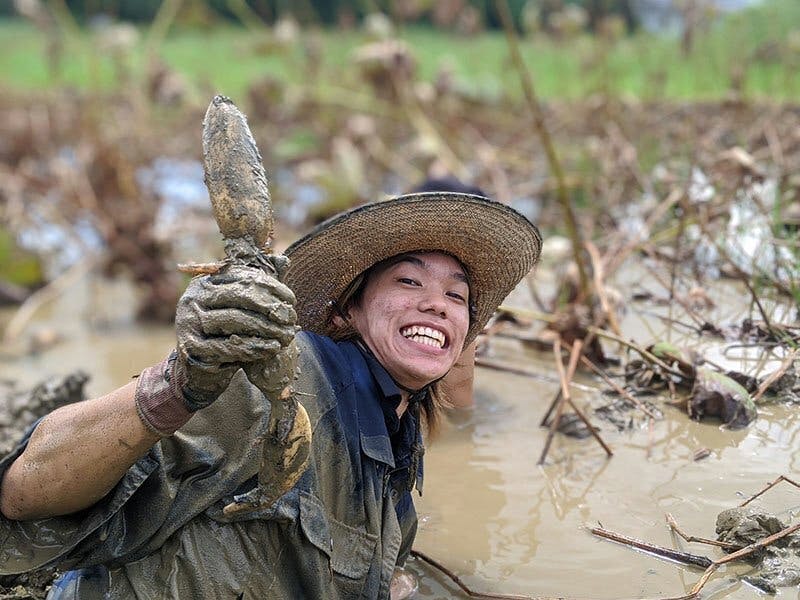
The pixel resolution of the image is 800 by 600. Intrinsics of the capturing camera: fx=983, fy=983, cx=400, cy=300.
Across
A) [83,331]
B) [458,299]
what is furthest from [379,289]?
[83,331]

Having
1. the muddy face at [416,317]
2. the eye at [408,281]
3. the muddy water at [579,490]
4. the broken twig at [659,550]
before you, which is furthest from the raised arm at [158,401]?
the broken twig at [659,550]

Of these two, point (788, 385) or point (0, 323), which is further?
point (0, 323)

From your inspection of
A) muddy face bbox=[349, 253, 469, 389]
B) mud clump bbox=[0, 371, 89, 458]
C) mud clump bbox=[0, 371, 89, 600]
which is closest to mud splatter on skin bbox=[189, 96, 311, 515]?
muddy face bbox=[349, 253, 469, 389]

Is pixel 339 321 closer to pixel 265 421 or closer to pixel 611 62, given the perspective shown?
pixel 265 421

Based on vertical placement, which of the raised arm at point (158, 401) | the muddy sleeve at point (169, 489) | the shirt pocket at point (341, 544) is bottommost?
the shirt pocket at point (341, 544)

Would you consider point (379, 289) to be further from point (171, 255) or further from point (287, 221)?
point (287, 221)

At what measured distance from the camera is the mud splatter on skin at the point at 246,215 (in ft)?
5.63

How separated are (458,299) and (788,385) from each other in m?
1.71

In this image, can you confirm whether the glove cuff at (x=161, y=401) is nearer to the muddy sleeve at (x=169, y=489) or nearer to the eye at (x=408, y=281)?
the muddy sleeve at (x=169, y=489)

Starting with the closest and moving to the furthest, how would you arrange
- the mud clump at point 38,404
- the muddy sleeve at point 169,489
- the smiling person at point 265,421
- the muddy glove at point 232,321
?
the muddy glove at point 232,321 → the smiling person at point 265,421 → the muddy sleeve at point 169,489 → the mud clump at point 38,404

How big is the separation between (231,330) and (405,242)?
806 millimetres

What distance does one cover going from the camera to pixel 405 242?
7.74 feet

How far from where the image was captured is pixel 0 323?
652 cm

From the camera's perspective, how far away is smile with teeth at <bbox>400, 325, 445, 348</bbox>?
2.30 meters
